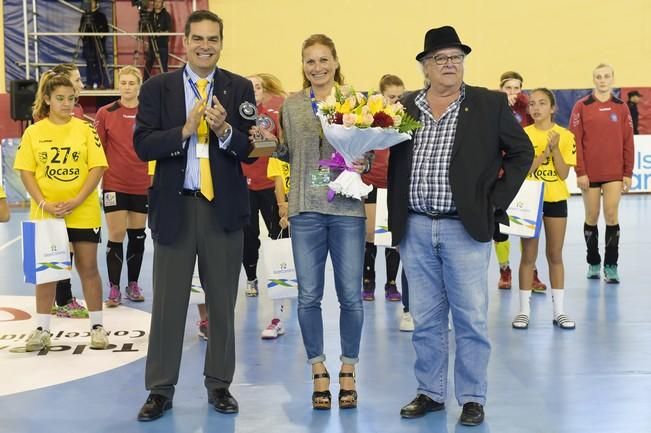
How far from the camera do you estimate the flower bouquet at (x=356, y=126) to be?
4.35 metres

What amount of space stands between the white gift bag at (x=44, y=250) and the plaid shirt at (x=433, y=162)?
8.43 ft


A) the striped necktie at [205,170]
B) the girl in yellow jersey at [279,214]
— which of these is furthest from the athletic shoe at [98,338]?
the striped necktie at [205,170]

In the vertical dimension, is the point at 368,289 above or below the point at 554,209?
below

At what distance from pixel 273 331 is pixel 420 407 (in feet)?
6.62

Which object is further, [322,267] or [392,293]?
[392,293]

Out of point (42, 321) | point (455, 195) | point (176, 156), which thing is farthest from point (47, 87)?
point (455, 195)

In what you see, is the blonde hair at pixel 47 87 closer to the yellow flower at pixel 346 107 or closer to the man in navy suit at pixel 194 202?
the man in navy suit at pixel 194 202

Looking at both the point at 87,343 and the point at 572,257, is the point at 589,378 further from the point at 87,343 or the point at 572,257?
the point at 572,257

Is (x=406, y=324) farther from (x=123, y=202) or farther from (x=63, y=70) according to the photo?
(x=63, y=70)

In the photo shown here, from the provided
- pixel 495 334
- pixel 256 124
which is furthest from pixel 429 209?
pixel 495 334

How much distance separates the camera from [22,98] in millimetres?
16359

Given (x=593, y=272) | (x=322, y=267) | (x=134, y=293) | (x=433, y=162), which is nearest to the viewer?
(x=433, y=162)

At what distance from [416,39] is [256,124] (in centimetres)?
1567

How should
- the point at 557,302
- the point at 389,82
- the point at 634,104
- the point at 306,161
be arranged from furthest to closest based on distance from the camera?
the point at 634,104 → the point at 389,82 → the point at 557,302 → the point at 306,161
